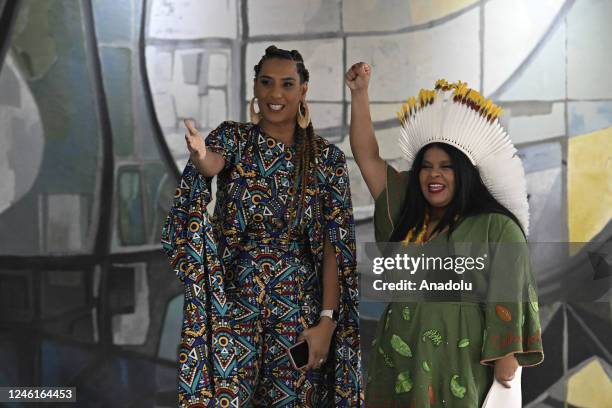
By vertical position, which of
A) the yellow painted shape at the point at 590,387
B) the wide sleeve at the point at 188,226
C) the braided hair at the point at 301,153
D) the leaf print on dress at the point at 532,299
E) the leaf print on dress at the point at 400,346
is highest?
the braided hair at the point at 301,153

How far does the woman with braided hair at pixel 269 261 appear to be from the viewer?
8.33 ft

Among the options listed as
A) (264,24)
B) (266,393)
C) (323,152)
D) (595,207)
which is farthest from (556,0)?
(266,393)

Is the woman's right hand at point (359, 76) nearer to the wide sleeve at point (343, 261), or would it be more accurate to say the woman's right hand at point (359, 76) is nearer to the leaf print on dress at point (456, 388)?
the wide sleeve at point (343, 261)

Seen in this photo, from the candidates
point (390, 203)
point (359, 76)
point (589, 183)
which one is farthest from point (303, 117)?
point (589, 183)

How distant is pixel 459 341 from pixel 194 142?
3.17ft

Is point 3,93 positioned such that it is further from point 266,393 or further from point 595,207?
point 595,207

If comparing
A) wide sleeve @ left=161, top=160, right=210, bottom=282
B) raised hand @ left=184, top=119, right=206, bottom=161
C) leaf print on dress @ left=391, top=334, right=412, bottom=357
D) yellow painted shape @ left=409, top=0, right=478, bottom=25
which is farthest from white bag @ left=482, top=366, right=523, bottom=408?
yellow painted shape @ left=409, top=0, right=478, bottom=25

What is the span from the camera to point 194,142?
241 cm

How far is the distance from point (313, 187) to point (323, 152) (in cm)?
12

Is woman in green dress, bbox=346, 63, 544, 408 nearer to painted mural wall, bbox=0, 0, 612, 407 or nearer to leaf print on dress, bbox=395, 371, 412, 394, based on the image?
leaf print on dress, bbox=395, 371, 412, 394

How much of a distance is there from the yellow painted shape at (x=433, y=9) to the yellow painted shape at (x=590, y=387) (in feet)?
5.72

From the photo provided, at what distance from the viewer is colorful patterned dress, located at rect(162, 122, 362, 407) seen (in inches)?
100.0

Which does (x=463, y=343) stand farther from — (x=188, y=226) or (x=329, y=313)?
(x=188, y=226)

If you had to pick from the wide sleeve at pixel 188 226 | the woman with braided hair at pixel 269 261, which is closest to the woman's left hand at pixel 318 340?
the woman with braided hair at pixel 269 261
